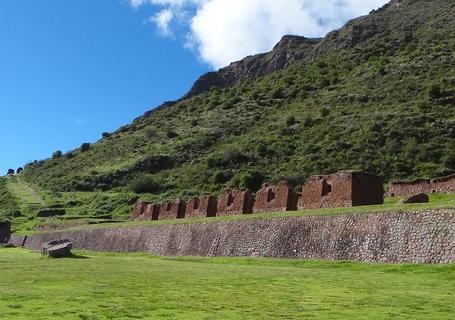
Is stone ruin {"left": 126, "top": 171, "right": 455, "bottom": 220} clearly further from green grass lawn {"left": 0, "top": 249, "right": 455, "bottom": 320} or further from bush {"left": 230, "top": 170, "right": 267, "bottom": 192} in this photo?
bush {"left": 230, "top": 170, "right": 267, "bottom": 192}

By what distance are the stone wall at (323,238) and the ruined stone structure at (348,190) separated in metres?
3.08

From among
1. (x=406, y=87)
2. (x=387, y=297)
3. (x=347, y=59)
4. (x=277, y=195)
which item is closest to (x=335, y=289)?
(x=387, y=297)

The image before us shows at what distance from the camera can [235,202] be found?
35.0m

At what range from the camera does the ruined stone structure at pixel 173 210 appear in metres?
40.8

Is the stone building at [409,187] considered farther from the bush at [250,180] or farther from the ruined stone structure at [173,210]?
the bush at [250,180]

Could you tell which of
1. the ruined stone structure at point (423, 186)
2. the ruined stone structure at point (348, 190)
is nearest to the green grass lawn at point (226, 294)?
the ruined stone structure at point (348, 190)

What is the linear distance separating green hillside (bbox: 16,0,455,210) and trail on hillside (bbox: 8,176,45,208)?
232 cm

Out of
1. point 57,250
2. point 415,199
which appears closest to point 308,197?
point 415,199

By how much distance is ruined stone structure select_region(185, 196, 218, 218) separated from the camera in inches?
1480

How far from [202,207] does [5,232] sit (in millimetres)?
32852

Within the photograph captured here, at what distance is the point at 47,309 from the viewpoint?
33.2 feet

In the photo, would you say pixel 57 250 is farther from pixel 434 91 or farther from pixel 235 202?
pixel 434 91

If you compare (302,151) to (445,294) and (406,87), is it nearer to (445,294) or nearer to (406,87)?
(406,87)

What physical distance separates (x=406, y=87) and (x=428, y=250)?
59416 mm
